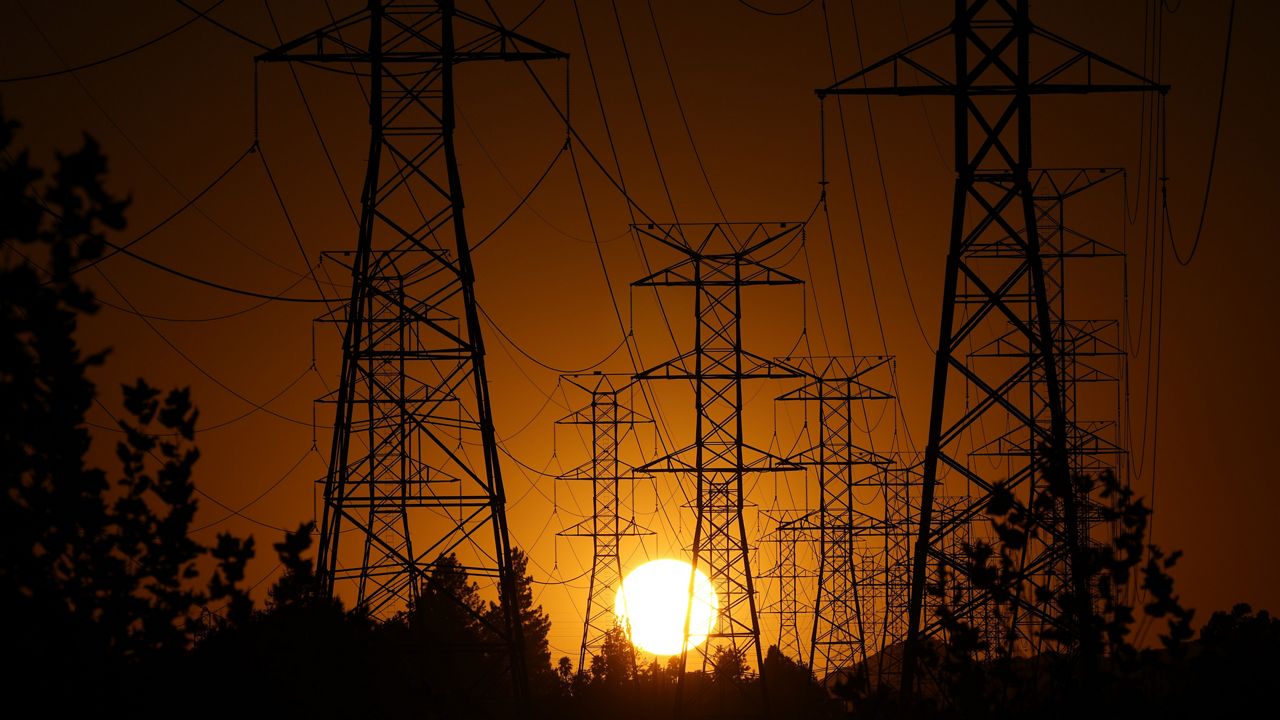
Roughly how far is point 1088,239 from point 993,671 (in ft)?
105

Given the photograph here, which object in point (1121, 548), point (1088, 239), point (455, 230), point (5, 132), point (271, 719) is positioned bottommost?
point (271, 719)

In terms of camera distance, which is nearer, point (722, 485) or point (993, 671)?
point (993, 671)

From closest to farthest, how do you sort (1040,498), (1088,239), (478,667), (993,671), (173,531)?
(173,531), (1040,498), (993,671), (1088,239), (478,667)

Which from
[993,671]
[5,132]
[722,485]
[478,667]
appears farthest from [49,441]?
[478,667]

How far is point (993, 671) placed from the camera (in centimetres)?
1462

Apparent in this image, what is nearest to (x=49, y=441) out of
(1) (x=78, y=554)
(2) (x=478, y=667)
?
(1) (x=78, y=554)

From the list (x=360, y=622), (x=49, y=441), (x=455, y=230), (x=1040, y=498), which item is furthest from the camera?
(x=455, y=230)

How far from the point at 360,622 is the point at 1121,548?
8.13 metres

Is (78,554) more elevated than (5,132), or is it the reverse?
(5,132)

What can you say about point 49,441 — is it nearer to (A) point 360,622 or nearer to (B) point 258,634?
(B) point 258,634

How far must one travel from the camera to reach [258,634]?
50.7ft

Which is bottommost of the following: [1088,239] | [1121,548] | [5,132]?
[1121,548]

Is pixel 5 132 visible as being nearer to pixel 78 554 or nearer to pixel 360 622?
pixel 78 554

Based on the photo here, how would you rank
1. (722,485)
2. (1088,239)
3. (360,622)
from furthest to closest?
1. (1088,239)
2. (722,485)
3. (360,622)
